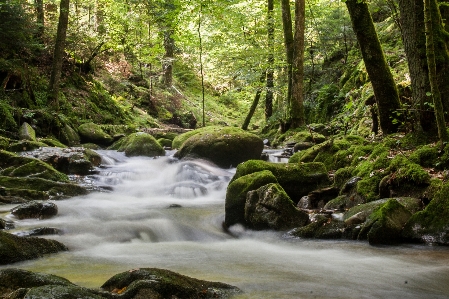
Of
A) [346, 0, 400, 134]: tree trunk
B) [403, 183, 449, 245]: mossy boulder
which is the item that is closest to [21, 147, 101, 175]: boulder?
[346, 0, 400, 134]: tree trunk

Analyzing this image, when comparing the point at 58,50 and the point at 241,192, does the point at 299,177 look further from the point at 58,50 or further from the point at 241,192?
the point at 58,50

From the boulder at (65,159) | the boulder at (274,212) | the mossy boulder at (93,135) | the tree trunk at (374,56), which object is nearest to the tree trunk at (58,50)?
the mossy boulder at (93,135)

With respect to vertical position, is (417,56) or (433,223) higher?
(417,56)

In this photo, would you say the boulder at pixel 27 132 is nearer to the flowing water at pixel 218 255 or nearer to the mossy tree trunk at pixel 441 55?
the flowing water at pixel 218 255

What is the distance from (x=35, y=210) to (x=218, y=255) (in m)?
3.28

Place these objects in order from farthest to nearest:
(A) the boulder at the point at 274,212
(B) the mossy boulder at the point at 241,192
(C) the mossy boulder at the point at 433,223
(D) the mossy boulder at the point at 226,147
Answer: (D) the mossy boulder at the point at 226,147
(B) the mossy boulder at the point at 241,192
(A) the boulder at the point at 274,212
(C) the mossy boulder at the point at 433,223

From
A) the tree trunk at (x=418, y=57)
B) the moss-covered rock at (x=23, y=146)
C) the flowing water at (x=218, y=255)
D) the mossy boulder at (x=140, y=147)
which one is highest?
the tree trunk at (x=418, y=57)

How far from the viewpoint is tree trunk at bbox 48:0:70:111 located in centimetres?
1342

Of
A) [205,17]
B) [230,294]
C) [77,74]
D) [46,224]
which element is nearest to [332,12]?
[205,17]

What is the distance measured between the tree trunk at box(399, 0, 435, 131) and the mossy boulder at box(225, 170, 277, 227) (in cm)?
276

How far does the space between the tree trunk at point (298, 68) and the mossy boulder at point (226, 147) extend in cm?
399

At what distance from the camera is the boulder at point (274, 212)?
6.21 m

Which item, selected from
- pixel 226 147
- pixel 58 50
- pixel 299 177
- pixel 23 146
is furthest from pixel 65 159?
pixel 299 177

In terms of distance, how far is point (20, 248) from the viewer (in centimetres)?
432
